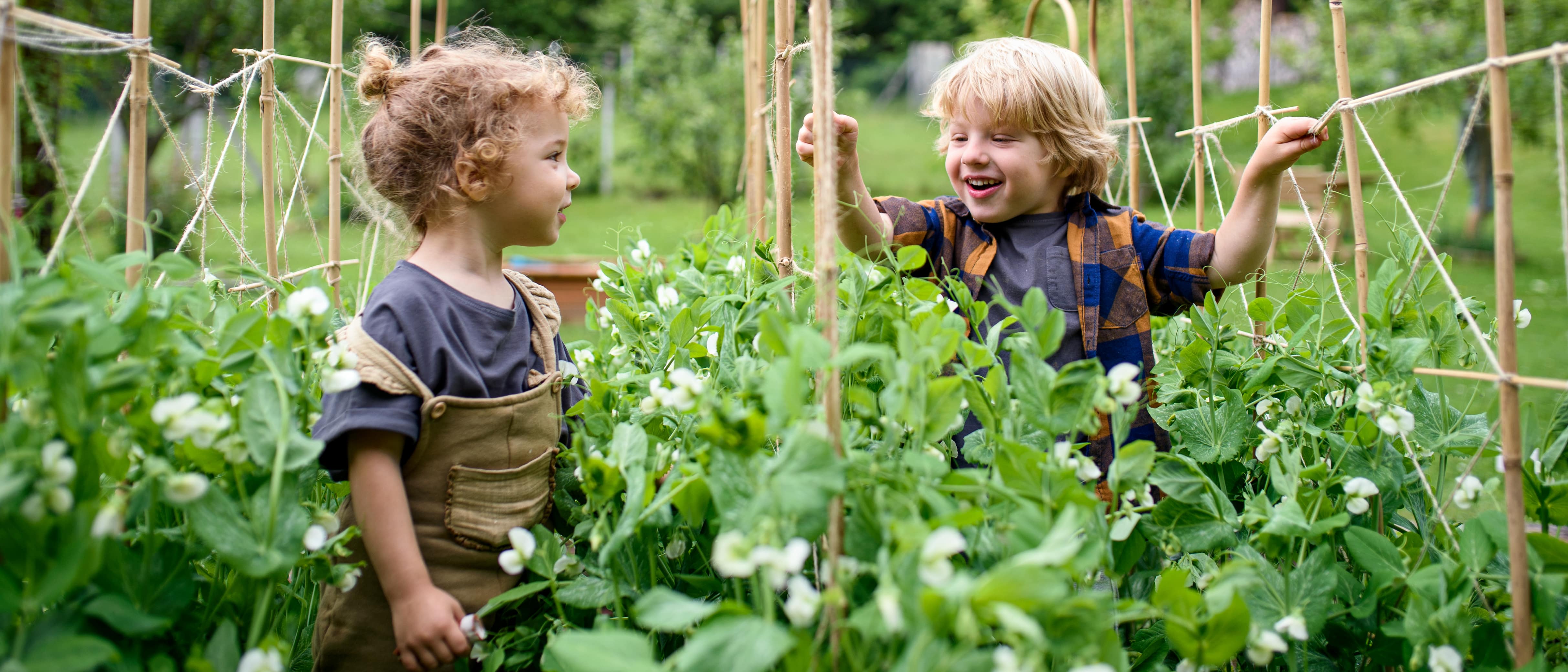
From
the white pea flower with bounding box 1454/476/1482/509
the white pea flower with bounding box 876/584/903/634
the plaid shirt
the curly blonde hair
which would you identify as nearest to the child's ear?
the curly blonde hair

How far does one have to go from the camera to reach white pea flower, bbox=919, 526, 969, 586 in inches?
27.3

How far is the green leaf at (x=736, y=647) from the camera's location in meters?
0.70

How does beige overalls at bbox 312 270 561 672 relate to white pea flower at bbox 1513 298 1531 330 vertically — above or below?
below

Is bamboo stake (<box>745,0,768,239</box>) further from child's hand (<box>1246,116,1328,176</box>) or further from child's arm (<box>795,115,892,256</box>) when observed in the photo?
child's hand (<box>1246,116,1328,176</box>)

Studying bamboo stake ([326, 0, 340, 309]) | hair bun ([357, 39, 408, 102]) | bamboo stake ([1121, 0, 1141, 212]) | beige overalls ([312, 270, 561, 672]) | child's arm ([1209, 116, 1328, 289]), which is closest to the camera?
beige overalls ([312, 270, 561, 672])

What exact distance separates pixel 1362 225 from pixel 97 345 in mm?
1332

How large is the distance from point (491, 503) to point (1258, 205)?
110cm

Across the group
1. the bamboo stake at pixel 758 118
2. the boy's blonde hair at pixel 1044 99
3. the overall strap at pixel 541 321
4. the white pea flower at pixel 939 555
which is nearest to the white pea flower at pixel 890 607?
the white pea flower at pixel 939 555

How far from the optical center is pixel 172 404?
82cm

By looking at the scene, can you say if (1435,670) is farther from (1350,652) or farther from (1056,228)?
(1056,228)

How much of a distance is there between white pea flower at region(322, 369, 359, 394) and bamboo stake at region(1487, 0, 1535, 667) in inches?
43.2

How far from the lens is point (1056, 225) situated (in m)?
1.53

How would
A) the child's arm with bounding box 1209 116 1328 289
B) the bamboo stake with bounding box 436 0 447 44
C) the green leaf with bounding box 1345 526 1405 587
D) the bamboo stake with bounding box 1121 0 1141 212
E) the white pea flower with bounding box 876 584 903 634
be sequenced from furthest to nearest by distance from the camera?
the bamboo stake with bounding box 436 0 447 44
the bamboo stake with bounding box 1121 0 1141 212
the child's arm with bounding box 1209 116 1328 289
the green leaf with bounding box 1345 526 1405 587
the white pea flower with bounding box 876 584 903 634

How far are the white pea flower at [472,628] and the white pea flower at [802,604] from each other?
0.46 meters
